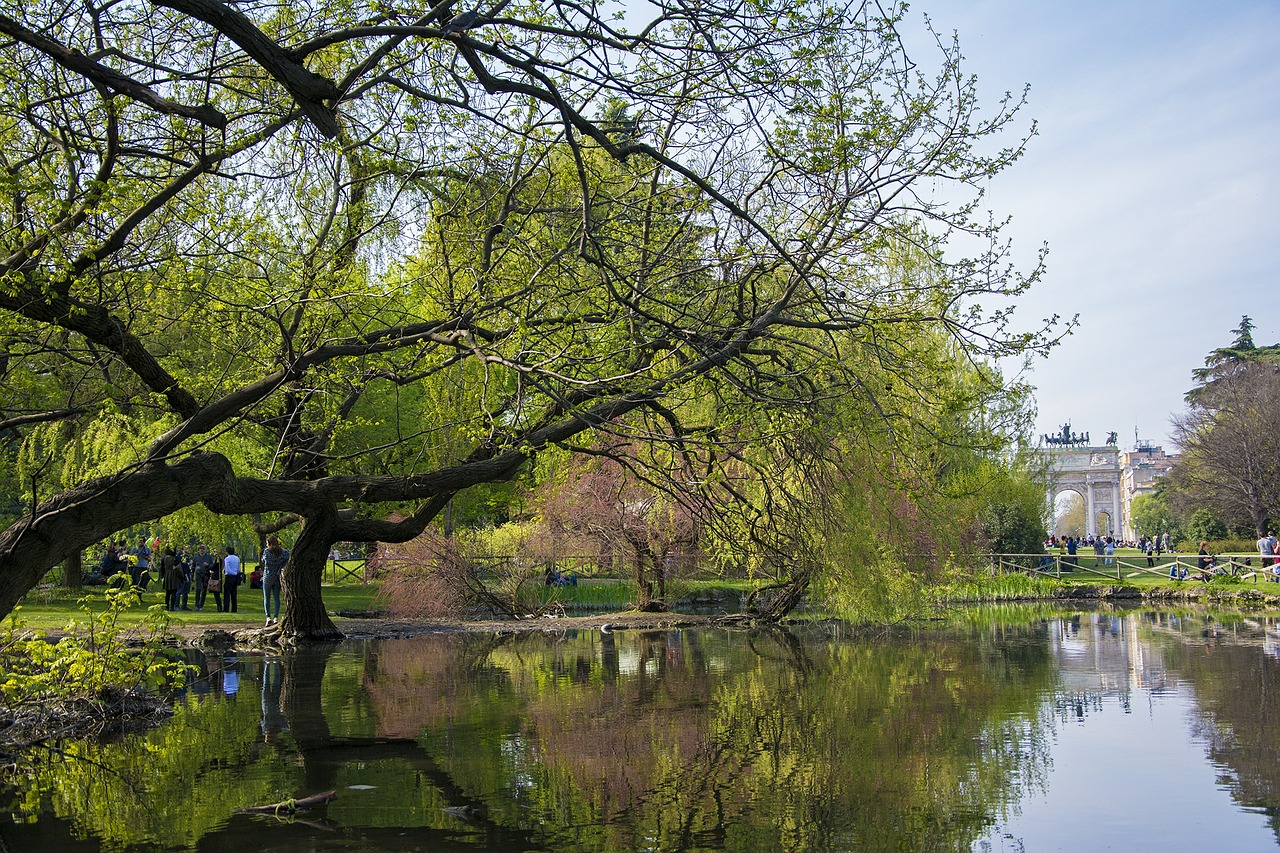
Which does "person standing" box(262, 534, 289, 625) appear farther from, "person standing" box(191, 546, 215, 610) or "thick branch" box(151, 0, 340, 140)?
"thick branch" box(151, 0, 340, 140)

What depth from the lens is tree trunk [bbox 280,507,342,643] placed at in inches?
788

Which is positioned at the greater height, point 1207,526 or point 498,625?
point 1207,526

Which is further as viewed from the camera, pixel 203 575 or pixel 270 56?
pixel 203 575

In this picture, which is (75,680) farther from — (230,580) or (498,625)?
(230,580)

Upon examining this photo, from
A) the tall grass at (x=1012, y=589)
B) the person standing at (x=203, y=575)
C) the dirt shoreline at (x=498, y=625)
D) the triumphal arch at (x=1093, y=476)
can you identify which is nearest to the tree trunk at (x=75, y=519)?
the dirt shoreline at (x=498, y=625)

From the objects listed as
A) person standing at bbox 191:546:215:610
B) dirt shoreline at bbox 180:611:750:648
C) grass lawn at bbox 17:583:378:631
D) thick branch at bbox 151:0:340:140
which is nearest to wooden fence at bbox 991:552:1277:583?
dirt shoreline at bbox 180:611:750:648

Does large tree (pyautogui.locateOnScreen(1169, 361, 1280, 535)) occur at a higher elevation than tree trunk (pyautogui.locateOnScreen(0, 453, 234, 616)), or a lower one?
higher

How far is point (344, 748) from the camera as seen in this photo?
10.4 m

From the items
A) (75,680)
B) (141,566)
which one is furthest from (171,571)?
(75,680)

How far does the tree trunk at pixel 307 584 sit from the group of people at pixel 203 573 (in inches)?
41.8

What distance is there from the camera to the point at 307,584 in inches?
819

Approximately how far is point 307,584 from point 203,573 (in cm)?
822

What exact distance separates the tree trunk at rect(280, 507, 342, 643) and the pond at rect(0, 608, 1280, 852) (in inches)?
120

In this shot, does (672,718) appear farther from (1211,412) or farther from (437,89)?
(1211,412)
